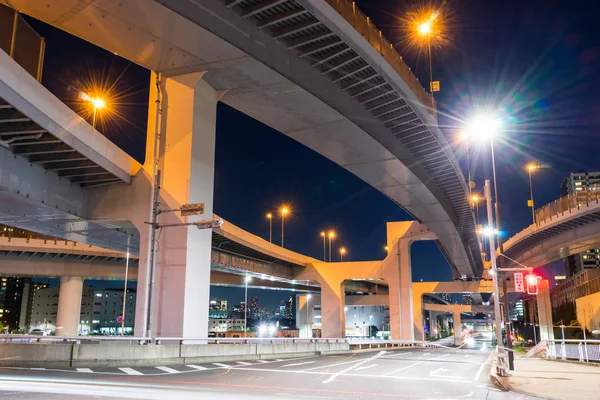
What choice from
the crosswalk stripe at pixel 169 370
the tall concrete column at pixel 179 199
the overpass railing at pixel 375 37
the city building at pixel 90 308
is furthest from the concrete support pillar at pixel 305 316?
the city building at pixel 90 308

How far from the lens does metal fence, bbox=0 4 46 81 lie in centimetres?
1614

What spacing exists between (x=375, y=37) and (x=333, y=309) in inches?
1840

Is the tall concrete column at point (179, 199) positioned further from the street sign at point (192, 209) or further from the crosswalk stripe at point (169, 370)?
the crosswalk stripe at point (169, 370)

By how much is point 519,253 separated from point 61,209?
4315 centimetres

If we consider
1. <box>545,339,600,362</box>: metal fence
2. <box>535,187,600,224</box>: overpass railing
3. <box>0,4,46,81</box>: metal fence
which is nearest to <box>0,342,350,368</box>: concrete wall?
<box>0,4,46,81</box>: metal fence

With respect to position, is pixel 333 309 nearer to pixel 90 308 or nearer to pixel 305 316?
pixel 305 316

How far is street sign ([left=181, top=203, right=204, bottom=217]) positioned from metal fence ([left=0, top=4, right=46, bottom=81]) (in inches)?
283

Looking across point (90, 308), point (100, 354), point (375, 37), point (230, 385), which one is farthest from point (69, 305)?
point (90, 308)

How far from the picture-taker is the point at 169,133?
65.6ft

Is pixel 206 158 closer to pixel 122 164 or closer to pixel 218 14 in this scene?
pixel 122 164

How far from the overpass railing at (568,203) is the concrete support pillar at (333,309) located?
2692cm

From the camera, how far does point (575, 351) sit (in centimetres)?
2473

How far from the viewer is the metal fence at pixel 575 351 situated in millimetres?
22609

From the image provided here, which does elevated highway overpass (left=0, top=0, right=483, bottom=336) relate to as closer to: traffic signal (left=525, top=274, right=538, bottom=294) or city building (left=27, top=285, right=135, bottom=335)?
traffic signal (left=525, top=274, right=538, bottom=294)
